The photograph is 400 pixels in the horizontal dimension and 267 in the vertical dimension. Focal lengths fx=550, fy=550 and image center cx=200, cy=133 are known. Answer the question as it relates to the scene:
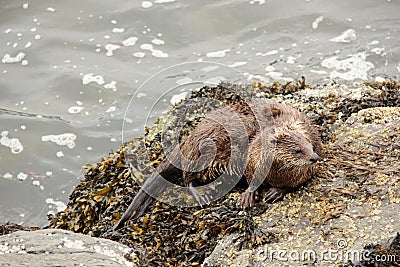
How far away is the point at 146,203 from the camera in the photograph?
4.37 m

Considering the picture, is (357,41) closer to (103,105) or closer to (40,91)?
(103,105)

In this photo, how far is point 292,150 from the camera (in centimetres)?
399

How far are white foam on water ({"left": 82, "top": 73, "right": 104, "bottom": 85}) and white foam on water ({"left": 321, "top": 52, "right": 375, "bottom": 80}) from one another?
3350mm

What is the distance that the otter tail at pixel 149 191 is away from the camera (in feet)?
14.2

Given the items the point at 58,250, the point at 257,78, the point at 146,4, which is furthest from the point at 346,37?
the point at 58,250

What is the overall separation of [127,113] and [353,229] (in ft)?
16.0

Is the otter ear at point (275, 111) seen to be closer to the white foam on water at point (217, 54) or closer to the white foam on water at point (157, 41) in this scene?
the white foam on water at point (217, 54)

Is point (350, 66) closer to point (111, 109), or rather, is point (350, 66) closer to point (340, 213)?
point (111, 109)

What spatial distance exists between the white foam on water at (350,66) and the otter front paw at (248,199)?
418cm

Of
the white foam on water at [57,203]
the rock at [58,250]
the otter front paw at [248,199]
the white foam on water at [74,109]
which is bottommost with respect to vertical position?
the white foam on water at [57,203]

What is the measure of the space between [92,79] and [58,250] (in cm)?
526

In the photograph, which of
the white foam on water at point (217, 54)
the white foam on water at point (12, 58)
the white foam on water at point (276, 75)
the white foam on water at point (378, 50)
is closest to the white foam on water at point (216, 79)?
the white foam on water at point (276, 75)

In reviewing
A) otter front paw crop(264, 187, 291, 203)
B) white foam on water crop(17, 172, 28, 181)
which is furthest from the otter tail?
white foam on water crop(17, 172, 28, 181)

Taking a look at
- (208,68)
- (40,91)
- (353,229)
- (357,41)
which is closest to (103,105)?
(40,91)
